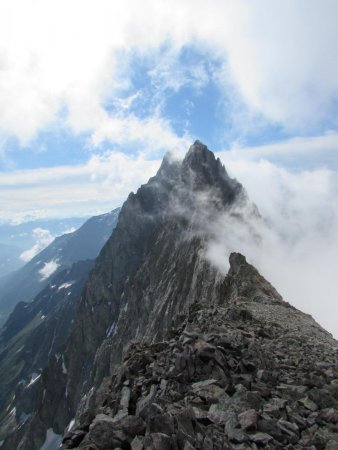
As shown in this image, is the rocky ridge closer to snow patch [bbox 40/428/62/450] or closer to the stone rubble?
the stone rubble

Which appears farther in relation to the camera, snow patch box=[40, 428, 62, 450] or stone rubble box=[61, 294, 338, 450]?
snow patch box=[40, 428, 62, 450]

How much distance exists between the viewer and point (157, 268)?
151 m

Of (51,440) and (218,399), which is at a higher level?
(218,399)

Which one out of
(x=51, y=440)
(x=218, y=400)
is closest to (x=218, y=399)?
(x=218, y=400)

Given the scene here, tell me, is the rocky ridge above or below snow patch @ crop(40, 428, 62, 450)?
above

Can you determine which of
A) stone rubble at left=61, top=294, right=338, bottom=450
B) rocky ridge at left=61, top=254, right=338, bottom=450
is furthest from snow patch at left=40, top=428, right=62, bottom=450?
stone rubble at left=61, top=294, right=338, bottom=450

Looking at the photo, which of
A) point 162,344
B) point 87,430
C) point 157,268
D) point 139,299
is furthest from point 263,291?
point 139,299

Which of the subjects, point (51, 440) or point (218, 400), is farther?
point (51, 440)

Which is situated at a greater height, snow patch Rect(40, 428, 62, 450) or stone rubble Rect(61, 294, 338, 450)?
stone rubble Rect(61, 294, 338, 450)

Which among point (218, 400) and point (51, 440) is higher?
point (218, 400)

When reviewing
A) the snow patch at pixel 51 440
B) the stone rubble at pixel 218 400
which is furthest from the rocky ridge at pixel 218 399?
the snow patch at pixel 51 440

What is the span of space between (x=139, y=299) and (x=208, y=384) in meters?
145

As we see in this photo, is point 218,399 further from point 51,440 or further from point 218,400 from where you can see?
point 51,440

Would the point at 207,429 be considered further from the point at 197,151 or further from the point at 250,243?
the point at 197,151
